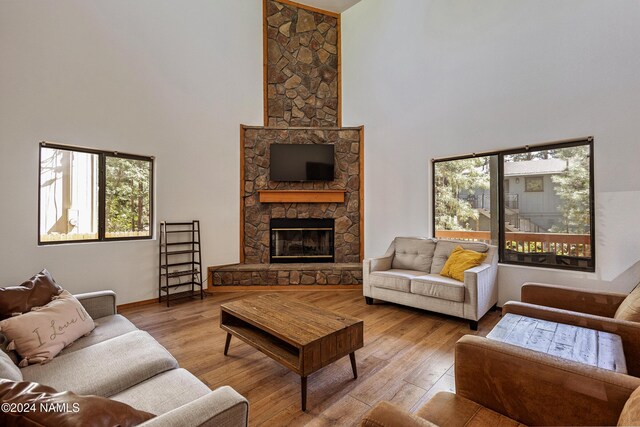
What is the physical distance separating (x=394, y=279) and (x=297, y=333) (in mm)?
1982

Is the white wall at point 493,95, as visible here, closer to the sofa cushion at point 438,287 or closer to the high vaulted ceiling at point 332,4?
the high vaulted ceiling at point 332,4

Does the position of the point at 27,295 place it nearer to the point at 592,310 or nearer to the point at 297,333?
the point at 297,333

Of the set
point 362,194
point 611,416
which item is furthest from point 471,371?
point 362,194

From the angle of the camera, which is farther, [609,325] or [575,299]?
[575,299]

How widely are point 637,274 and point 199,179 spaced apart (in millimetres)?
5495

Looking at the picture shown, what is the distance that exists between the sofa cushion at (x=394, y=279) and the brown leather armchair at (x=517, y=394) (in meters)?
2.23

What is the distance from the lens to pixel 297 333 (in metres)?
2.05

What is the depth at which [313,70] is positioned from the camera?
558 centimetres

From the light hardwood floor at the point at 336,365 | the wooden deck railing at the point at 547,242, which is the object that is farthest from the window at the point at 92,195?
the wooden deck railing at the point at 547,242

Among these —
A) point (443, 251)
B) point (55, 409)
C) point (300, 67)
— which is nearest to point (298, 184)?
point (300, 67)

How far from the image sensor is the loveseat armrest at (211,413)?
37.5 inches

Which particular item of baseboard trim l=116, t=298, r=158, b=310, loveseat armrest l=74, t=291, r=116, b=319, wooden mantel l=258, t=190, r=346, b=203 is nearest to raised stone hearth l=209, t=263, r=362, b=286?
baseboard trim l=116, t=298, r=158, b=310

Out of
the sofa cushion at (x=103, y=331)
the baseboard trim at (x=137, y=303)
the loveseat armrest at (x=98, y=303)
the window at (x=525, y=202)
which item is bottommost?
the baseboard trim at (x=137, y=303)

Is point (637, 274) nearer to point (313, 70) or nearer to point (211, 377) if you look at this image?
point (211, 377)
